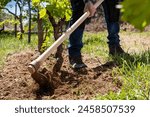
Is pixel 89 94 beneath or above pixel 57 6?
beneath

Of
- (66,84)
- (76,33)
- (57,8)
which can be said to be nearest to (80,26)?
(76,33)

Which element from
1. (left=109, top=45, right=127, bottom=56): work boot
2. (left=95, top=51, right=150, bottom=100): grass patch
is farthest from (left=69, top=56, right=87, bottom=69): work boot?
(left=95, top=51, right=150, bottom=100): grass patch

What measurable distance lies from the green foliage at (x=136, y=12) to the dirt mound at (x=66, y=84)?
8.67 ft

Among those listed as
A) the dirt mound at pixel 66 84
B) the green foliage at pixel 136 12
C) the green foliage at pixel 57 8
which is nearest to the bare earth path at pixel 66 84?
the dirt mound at pixel 66 84

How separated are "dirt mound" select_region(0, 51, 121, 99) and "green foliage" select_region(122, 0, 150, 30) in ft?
8.67

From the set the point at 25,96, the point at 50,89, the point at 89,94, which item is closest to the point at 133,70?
the point at 89,94

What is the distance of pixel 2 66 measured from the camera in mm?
4492

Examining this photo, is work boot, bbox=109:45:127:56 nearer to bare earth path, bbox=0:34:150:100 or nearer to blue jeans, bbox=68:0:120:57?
blue jeans, bbox=68:0:120:57

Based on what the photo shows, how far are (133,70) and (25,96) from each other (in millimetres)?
999

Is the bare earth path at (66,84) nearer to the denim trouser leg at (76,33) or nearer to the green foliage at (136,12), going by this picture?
the denim trouser leg at (76,33)

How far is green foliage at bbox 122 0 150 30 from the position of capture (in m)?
0.26

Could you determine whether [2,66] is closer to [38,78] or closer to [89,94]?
[38,78]

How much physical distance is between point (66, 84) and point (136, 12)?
3.13 m

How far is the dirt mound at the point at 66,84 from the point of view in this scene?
3088mm
